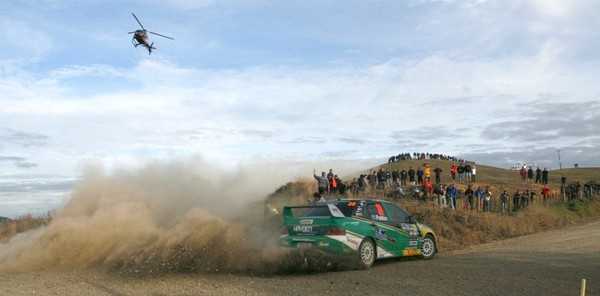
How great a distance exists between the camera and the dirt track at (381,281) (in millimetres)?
8727

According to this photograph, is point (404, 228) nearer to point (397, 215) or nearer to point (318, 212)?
point (397, 215)

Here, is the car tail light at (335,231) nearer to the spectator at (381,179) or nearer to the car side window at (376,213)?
the car side window at (376,213)

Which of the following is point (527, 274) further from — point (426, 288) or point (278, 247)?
point (278, 247)

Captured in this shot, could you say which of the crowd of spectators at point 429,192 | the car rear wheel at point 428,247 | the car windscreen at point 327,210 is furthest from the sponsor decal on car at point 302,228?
the crowd of spectators at point 429,192

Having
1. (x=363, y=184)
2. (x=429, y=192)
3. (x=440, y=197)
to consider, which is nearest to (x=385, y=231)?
(x=440, y=197)

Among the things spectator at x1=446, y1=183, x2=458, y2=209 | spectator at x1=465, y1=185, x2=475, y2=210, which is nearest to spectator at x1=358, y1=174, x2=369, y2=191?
spectator at x1=446, y1=183, x2=458, y2=209

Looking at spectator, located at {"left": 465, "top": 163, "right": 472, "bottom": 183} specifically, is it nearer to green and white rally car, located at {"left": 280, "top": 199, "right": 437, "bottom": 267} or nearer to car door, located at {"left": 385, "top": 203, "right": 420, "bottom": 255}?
car door, located at {"left": 385, "top": 203, "right": 420, "bottom": 255}

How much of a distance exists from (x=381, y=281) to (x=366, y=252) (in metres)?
1.91

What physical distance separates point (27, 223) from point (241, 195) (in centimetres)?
950

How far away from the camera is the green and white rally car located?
36.5 feet

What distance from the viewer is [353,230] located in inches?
448

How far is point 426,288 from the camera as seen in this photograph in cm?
883

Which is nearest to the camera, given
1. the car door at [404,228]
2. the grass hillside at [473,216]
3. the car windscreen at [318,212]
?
the car windscreen at [318,212]

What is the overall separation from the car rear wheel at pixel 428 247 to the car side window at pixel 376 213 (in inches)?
63.7
